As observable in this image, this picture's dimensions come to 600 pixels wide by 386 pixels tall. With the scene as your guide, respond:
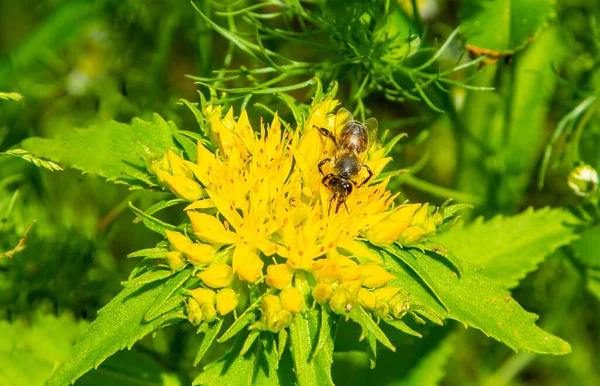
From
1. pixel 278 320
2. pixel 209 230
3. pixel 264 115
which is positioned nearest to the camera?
pixel 278 320

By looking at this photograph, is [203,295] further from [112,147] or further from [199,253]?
[112,147]

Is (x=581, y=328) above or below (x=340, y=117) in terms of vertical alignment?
below

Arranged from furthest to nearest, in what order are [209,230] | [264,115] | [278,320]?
[264,115], [209,230], [278,320]

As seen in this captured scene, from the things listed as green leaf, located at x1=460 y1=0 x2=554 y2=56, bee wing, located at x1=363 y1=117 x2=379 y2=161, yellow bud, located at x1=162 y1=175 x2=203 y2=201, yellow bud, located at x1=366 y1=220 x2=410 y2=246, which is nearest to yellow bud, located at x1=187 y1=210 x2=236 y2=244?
yellow bud, located at x1=162 y1=175 x2=203 y2=201

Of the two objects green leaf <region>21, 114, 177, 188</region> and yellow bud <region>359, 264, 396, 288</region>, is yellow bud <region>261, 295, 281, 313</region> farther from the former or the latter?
green leaf <region>21, 114, 177, 188</region>

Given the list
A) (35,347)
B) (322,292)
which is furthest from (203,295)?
(35,347)

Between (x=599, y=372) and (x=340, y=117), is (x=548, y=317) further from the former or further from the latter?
(x=340, y=117)

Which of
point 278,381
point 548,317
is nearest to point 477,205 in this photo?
point 548,317
